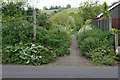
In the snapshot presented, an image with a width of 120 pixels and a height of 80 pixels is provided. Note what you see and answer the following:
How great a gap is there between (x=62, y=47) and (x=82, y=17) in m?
22.1

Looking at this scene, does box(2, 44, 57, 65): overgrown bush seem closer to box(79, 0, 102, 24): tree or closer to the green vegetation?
the green vegetation

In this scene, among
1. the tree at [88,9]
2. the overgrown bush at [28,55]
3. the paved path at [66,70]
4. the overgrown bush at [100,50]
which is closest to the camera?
the paved path at [66,70]

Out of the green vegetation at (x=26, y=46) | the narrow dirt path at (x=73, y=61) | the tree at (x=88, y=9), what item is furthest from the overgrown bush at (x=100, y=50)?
the tree at (x=88, y=9)

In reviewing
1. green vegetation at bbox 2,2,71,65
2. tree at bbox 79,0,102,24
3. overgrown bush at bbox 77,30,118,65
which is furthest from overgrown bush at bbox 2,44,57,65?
tree at bbox 79,0,102,24

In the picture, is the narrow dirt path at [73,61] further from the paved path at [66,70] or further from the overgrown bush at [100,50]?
the overgrown bush at [100,50]

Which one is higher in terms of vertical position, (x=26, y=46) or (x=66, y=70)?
(x=26, y=46)

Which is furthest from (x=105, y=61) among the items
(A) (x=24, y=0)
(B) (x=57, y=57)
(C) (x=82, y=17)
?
(C) (x=82, y=17)

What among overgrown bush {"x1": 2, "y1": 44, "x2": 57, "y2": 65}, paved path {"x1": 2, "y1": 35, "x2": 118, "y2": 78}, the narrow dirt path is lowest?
paved path {"x1": 2, "y1": 35, "x2": 118, "y2": 78}

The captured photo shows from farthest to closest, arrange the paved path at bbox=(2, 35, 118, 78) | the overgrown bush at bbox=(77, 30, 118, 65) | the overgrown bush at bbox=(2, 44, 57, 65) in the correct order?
the overgrown bush at bbox=(77, 30, 118, 65) < the overgrown bush at bbox=(2, 44, 57, 65) < the paved path at bbox=(2, 35, 118, 78)

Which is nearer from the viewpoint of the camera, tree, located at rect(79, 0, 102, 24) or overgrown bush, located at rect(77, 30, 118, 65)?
overgrown bush, located at rect(77, 30, 118, 65)

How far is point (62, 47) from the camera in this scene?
31.0ft

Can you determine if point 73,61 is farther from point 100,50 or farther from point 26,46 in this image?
point 26,46

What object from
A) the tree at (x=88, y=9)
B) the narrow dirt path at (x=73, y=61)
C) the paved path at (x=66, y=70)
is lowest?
the paved path at (x=66, y=70)

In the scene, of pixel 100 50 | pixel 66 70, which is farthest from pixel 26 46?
pixel 100 50
